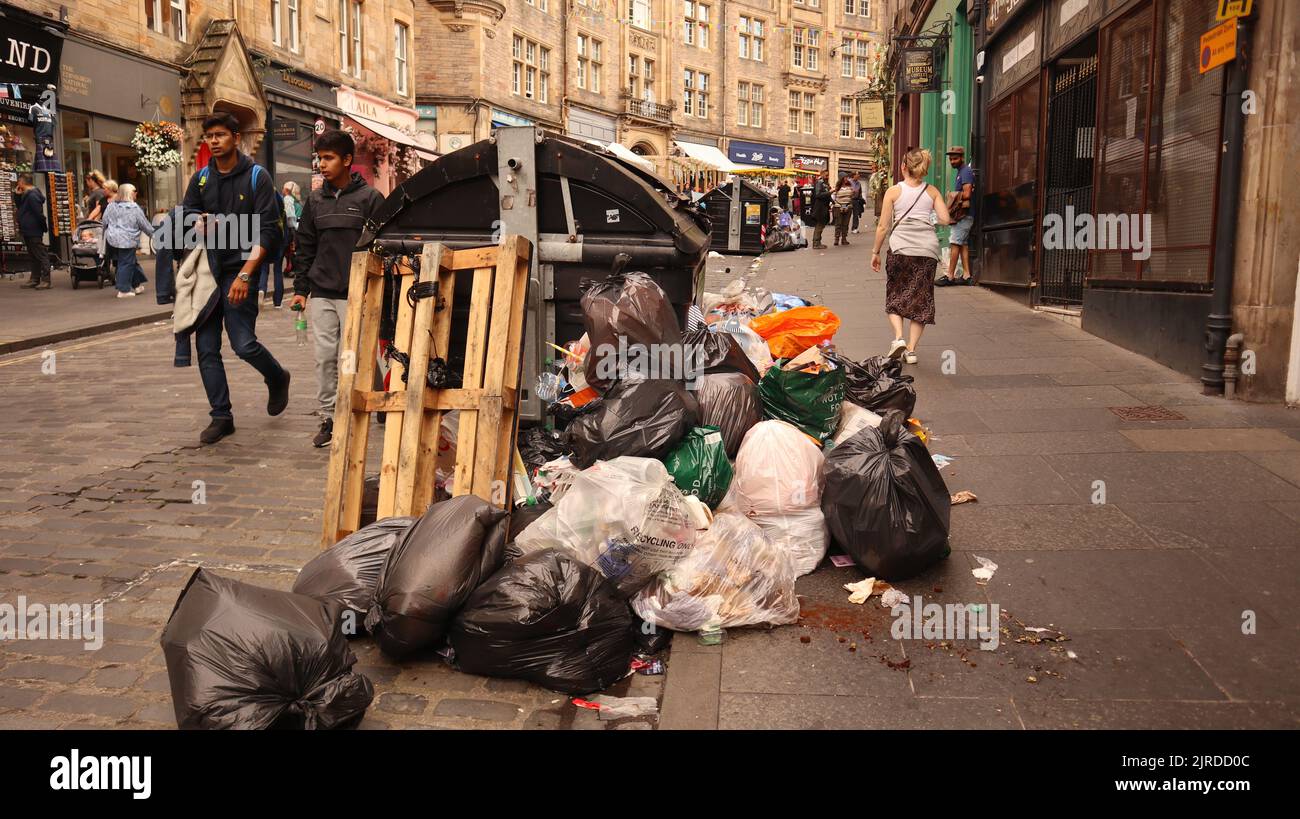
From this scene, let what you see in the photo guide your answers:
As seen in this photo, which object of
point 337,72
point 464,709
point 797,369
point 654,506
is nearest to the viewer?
point 464,709

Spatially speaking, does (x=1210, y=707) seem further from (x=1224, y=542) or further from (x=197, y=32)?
(x=197, y=32)

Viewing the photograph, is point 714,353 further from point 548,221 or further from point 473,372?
point 473,372

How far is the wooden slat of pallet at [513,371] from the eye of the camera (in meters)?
4.36

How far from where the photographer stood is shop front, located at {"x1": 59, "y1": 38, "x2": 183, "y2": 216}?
57.3 feet

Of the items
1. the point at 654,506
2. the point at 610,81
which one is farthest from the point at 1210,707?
the point at 610,81

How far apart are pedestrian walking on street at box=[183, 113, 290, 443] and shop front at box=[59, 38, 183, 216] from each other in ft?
44.6

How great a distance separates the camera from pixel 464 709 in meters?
3.13

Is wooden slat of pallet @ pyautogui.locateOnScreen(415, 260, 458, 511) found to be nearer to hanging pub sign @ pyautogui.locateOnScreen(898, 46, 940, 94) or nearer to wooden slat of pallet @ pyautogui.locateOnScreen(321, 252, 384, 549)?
wooden slat of pallet @ pyautogui.locateOnScreen(321, 252, 384, 549)

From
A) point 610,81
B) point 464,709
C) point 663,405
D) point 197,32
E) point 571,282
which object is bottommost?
point 464,709

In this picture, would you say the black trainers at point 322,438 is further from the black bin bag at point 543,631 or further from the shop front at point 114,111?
the shop front at point 114,111

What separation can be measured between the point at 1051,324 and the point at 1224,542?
6596 millimetres

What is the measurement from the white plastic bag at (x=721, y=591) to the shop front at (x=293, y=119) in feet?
69.8

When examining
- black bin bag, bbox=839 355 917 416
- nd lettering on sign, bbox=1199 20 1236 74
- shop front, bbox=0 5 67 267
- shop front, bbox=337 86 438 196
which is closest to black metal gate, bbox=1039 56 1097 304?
nd lettering on sign, bbox=1199 20 1236 74

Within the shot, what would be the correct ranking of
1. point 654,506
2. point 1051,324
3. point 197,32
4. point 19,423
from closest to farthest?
1. point 654,506
2. point 19,423
3. point 1051,324
4. point 197,32
